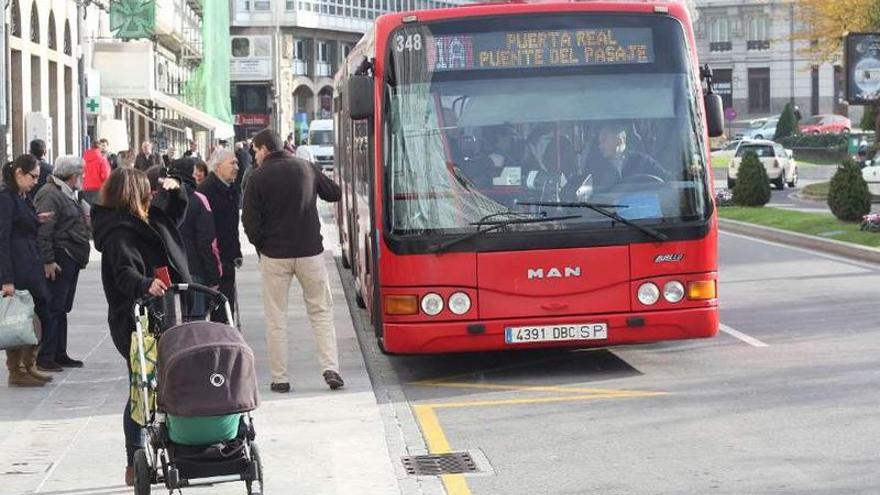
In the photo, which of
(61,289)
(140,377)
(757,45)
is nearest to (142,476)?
(140,377)

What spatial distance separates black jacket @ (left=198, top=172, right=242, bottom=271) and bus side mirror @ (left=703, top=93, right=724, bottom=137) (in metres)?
3.93

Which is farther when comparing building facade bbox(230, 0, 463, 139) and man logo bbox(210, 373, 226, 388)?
building facade bbox(230, 0, 463, 139)

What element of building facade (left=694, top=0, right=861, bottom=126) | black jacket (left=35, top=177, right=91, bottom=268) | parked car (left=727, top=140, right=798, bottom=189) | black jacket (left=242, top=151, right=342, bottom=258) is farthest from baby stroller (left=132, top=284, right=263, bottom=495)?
building facade (left=694, top=0, right=861, bottom=126)

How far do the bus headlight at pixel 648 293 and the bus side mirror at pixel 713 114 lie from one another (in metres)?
1.19

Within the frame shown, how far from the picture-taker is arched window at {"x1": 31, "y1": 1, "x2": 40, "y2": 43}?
38.9 metres

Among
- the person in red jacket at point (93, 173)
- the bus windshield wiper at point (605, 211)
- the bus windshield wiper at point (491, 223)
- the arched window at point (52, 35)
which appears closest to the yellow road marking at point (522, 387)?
the bus windshield wiper at point (491, 223)

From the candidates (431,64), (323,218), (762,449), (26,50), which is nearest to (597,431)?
(762,449)

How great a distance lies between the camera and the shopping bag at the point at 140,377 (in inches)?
329

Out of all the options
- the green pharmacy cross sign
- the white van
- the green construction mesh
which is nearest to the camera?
the green pharmacy cross sign

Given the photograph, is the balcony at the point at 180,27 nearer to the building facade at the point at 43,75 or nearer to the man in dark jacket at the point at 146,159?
the building facade at the point at 43,75

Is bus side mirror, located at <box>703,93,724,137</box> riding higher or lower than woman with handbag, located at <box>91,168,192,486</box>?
higher

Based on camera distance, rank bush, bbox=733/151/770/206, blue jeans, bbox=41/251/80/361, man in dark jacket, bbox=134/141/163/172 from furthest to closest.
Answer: bush, bbox=733/151/770/206 < man in dark jacket, bbox=134/141/163/172 < blue jeans, bbox=41/251/80/361

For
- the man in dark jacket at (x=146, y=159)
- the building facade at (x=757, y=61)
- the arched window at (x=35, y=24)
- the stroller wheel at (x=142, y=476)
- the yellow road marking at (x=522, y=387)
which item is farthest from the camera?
the building facade at (x=757, y=61)

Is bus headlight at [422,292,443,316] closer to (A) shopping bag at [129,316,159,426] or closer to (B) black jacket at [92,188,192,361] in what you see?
(B) black jacket at [92,188,192,361]
